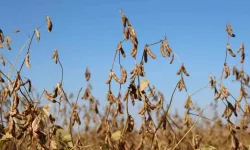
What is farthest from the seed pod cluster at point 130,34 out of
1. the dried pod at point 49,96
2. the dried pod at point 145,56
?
the dried pod at point 49,96

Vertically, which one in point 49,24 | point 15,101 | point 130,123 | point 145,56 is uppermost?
point 49,24

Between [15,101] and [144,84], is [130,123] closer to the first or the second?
[144,84]

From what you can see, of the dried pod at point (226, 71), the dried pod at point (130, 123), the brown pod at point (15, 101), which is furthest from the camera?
the dried pod at point (226, 71)

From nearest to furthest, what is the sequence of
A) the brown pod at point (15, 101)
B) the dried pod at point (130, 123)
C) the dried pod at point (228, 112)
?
the brown pod at point (15, 101) < the dried pod at point (130, 123) < the dried pod at point (228, 112)

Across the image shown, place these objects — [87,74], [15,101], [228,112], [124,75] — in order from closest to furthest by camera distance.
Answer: [15,101], [124,75], [228,112], [87,74]

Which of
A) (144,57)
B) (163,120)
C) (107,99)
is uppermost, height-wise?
(144,57)

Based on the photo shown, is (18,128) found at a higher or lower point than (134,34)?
lower

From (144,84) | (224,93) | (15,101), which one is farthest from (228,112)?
(15,101)

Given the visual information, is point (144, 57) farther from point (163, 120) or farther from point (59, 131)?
point (59, 131)

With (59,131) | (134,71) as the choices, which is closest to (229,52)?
(134,71)

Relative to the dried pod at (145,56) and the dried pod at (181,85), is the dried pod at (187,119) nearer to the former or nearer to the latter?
the dried pod at (181,85)

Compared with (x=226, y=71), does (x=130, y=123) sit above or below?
below

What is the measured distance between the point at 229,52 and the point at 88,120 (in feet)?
6.46

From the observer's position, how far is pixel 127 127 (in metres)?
2.19
